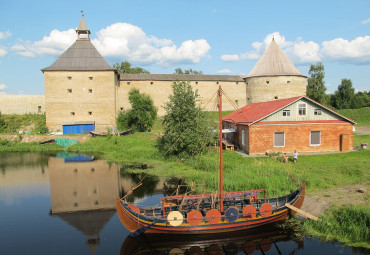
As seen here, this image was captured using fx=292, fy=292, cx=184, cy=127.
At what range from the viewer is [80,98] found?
105 feet

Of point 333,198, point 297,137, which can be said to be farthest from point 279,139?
point 333,198

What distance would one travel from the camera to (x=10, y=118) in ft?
108

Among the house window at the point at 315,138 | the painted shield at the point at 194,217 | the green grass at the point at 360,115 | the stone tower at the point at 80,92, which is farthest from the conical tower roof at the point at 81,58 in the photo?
the green grass at the point at 360,115

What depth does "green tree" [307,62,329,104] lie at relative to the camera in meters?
41.6

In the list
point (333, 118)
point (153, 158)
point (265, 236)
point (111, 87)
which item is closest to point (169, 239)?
point (265, 236)

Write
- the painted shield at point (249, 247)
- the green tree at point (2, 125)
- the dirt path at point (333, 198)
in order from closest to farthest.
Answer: the painted shield at point (249, 247)
the dirt path at point (333, 198)
the green tree at point (2, 125)

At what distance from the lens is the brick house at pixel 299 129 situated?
17.3 metres

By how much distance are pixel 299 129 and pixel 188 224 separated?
1181 cm

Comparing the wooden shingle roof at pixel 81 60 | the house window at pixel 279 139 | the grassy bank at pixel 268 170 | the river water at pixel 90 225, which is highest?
the wooden shingle roof at pixel 81 60

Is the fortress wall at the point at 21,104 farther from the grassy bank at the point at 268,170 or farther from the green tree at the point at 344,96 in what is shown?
the green tree at the point at 344,96

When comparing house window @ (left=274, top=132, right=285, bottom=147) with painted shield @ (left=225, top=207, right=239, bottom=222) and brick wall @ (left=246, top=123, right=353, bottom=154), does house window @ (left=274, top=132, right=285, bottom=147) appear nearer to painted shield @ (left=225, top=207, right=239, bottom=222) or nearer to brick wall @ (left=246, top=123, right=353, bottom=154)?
brick wall @ (left=246, top=123, right=353, bottom=154)

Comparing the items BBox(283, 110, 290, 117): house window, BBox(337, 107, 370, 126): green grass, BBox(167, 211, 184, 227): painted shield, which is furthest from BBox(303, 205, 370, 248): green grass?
BBox(337, 107, 370, 126): green grass

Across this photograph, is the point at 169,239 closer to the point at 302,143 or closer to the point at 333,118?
the point at 302,143

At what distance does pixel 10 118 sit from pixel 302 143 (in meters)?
31.0
